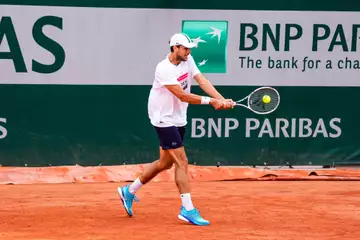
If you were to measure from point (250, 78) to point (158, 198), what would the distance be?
254cm

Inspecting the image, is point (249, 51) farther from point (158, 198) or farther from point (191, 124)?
point (158, 198)

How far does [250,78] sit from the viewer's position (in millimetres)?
12578

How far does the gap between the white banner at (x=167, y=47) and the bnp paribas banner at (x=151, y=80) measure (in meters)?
0.01

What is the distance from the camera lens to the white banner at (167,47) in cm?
1211

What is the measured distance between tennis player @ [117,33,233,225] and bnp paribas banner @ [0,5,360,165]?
3.19 m

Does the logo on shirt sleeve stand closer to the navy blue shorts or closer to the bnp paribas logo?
the navy blue shorts

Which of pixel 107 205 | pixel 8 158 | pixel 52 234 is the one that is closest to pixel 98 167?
pixel 8 158

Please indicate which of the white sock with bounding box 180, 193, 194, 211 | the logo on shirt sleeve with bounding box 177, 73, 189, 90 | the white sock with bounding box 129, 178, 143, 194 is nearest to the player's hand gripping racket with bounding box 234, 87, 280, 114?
the logo on shirt sleeve with bounding box 177, 73, 189, 90

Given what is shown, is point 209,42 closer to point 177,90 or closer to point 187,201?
point 177,90

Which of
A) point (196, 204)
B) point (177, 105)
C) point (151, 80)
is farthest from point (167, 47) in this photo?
point (177, 105)

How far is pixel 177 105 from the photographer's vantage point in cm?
916

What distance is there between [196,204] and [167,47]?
9.08 feet

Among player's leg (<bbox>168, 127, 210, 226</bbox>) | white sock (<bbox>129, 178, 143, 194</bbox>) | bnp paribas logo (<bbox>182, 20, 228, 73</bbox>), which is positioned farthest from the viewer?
bnp paribas logo (<bbox>182, 20, 228, 73</bbox>)

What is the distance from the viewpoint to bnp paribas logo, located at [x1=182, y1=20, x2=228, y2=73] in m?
12.4
